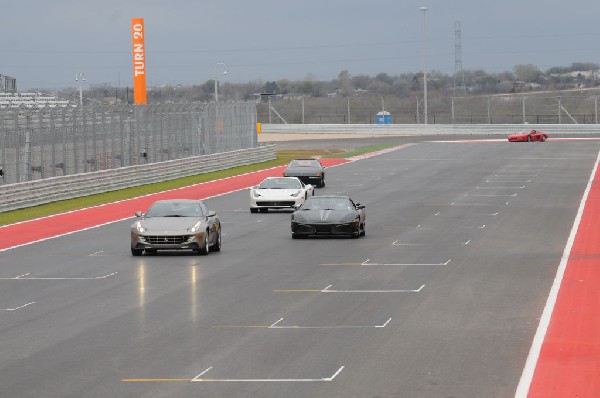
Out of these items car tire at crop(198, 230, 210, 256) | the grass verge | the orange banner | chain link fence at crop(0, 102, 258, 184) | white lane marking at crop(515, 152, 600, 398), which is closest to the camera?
white lane marking at crop(515, 152, 600, 398)

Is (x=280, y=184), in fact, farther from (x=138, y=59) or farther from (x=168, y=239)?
(x=138, y=59)

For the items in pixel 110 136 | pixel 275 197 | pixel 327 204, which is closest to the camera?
pixel 327 204

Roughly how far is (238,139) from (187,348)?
59.0 m

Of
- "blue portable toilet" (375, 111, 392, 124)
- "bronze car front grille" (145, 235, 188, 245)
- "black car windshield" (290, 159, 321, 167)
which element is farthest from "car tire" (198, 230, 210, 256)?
"blue portable toilet" (375, 111, 392, 124)

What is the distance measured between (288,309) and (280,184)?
75.8 ft

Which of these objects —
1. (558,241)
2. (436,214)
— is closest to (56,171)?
(436,214)

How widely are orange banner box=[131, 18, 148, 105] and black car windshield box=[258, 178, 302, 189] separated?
182ft

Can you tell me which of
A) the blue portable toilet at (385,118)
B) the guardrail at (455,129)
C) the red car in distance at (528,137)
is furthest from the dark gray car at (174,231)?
the blue portable toilet at (385,118)

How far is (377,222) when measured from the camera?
4006 centimetres

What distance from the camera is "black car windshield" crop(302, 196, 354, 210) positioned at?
35938 millimetres

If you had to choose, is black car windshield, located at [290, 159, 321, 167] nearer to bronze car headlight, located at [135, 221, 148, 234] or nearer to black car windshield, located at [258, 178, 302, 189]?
black car windshield, located at [258, 178, 302, 189]

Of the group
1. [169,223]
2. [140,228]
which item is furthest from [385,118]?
[140,228]

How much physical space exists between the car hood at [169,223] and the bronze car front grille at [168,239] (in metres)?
0.14

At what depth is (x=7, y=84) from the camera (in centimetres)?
11306
